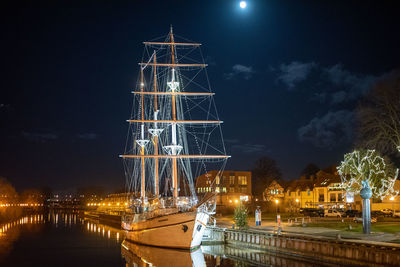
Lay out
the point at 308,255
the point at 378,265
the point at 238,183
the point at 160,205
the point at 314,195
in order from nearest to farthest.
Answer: the point at 378,265 < the point at 308,255 < the point at 160,205 < the point at 314,195 < the point at 238,183

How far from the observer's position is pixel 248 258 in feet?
108

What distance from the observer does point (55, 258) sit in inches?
1475

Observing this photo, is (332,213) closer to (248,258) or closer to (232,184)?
(248,258)

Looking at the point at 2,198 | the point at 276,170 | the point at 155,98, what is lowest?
the point at 2,198

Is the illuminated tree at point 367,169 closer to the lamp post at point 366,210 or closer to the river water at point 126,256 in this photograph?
the lamp post at point 366,210

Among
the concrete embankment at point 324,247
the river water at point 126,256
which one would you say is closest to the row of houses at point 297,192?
the river water at point 126,256

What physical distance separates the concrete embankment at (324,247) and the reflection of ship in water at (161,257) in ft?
15.4

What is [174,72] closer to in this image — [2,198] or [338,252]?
[338,252]

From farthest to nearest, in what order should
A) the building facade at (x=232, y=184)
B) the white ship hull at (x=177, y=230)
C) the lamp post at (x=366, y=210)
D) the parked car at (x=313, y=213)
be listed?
the building facade at (x=232, y=184)
the parked car at (x=313, y=213)
the white ship hull at (x=177, y=230)
the lamp post at (x=366, y=210)

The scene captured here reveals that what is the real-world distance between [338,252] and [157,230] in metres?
19.4

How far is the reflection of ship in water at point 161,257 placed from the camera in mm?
32469

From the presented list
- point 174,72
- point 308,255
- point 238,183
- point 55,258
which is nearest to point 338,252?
point 308,255

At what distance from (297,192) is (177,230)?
5604cm

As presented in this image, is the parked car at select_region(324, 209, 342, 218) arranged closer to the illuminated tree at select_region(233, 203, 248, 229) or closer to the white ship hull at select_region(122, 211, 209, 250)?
the illuminated tree at select_region(233, 203, 248, 229)
